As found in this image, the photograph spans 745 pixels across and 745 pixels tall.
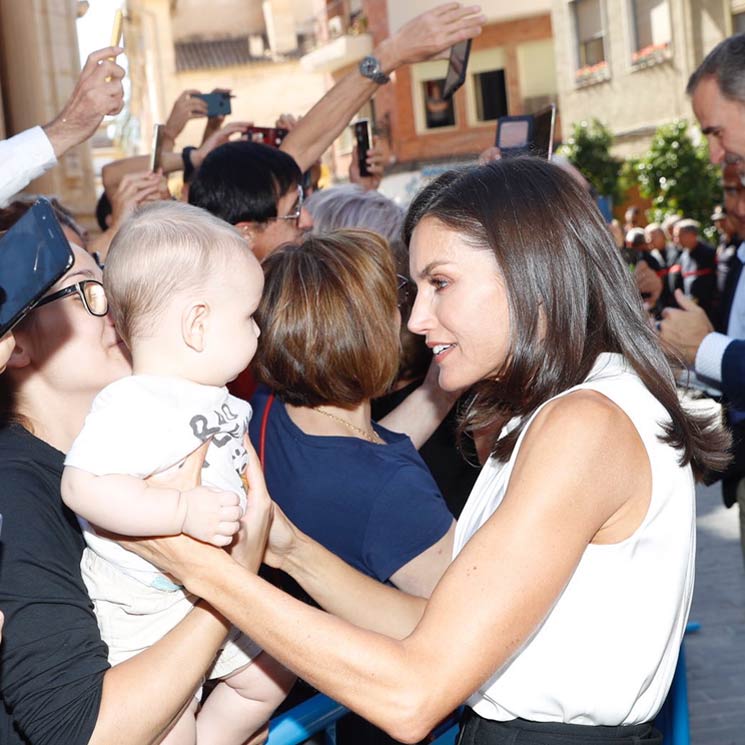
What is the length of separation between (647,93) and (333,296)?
82.0 feet

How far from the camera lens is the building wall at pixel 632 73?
24.2 metres

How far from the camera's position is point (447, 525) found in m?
2.62

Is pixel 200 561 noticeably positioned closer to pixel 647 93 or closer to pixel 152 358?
pixel 152 358

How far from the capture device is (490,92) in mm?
30781

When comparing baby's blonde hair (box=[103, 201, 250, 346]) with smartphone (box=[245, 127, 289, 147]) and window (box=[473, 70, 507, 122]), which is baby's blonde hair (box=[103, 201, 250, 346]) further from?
window (box=[473, 70, 507, 122])

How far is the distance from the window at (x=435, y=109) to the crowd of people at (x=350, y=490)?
94.8ft

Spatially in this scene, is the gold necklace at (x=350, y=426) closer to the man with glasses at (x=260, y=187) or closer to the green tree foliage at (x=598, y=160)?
the man with glasses at (x=260, y=187)

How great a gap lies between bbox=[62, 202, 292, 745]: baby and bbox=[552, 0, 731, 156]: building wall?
23634 millimetres

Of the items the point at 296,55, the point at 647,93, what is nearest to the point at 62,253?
the point at 647,93

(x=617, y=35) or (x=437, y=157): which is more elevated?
(x=617, y=35)

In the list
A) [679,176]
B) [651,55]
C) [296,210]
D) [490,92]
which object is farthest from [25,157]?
[490,92]

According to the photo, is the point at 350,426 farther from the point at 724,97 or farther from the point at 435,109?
the point at 435,109

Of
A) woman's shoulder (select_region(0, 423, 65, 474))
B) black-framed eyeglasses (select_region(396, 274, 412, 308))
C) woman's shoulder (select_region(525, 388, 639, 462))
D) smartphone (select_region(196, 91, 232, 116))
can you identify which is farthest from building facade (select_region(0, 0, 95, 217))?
woman's shoulder (select_region(525, 388, 639, 462))

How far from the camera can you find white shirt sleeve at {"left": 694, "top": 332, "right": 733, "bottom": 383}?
4.13 m
